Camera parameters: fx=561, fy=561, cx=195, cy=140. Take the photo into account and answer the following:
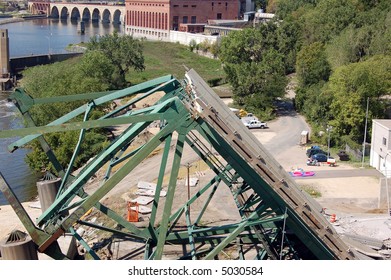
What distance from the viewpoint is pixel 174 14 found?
93.1 metres

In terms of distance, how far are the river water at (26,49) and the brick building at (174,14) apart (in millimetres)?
11131

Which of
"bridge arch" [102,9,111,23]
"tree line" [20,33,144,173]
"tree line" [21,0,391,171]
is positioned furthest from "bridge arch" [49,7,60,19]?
"tree line" [20,33,144,173]

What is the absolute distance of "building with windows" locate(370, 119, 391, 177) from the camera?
2669cm

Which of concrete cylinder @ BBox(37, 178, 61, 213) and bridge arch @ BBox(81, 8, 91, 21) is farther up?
bridge arch @ BBox(81, 8, 91, 21)

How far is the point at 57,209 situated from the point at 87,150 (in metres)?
19.2

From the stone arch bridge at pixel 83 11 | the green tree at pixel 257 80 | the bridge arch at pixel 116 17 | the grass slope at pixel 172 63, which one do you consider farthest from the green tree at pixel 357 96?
the bridge arch at pixel 116 17

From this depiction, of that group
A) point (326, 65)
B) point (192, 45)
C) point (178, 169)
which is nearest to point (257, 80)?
point (326, 65)

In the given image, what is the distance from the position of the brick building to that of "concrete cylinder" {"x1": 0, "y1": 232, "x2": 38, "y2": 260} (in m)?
80.2

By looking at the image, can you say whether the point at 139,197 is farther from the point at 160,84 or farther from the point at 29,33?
the point at 29,33

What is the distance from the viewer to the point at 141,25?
10312 centimetres

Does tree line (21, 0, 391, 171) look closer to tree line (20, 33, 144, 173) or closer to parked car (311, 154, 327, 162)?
tree line (20, 33, 144, 173)

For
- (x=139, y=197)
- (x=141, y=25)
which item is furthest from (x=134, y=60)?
(x=141, y=25)

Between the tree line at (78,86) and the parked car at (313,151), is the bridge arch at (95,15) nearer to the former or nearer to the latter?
the tree line at (78,86)

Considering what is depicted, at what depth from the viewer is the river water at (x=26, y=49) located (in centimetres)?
3025
